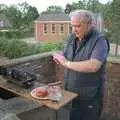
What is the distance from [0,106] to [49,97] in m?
0.33

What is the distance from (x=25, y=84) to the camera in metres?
2.30

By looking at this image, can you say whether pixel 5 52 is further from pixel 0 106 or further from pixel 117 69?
pixel 0 106

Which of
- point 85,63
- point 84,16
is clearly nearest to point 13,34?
point 84,16

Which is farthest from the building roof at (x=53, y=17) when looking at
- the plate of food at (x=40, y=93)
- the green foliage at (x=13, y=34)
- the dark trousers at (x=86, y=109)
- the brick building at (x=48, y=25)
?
the plate of food at (x=40, y=93)

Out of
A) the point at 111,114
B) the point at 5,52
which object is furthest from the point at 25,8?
the point at 111,114

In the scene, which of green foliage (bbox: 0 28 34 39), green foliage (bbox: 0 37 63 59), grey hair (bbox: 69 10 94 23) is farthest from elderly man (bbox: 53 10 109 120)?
green foliage (bbox: 0 28 34 39)

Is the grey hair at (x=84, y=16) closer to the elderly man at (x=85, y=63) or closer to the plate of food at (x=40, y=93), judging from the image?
the elderly man at (x=85, y=63)

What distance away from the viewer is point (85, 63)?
2.33 m

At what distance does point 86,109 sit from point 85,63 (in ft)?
1.66

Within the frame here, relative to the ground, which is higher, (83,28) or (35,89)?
(83,28)

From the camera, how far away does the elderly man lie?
237cm

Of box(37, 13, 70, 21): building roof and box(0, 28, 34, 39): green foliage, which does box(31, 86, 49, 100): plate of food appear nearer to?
box(0, 28, 34, 39): green foliage

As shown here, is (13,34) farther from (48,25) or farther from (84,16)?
(84,16)

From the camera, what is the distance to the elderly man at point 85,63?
7.79ft
